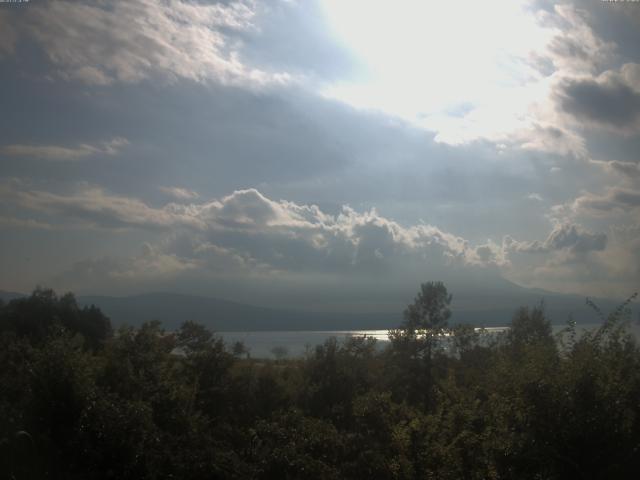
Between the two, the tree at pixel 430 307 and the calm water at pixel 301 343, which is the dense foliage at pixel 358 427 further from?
the tree at pixel 430 307

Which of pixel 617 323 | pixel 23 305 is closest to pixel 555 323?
pixel 617 323

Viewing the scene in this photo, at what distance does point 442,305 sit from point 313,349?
31.7 ft

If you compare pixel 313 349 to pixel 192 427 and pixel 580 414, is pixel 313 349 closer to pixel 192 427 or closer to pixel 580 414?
pixel 192 427

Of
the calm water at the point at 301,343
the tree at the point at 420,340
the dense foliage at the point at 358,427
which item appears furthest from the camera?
the calm water at the point at 301,343

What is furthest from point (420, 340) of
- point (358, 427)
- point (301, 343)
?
point (301, 343)

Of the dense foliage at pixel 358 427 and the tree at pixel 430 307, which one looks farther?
the tree at pixel 430 307

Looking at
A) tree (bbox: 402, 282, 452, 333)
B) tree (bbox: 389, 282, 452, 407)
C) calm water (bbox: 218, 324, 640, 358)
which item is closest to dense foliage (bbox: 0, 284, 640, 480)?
calm water (bbox: 218, 324, 640, 358)

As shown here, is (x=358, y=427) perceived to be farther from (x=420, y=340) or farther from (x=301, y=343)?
(x=301, y=343)

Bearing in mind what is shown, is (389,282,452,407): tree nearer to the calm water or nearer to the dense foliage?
the calm water

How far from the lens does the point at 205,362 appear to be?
3359 centimetres

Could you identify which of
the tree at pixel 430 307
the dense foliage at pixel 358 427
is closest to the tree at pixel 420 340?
the tree at pixel 430 307

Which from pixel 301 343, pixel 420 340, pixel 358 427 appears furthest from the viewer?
pixel 301 343

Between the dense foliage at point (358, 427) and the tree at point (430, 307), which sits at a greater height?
the tree at point (430, 307)

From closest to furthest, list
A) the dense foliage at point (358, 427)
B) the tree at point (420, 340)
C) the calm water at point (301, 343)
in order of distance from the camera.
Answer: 1. the dense foliage at point (358, 427)
2. the tree at point (420, 340)
3. the calm water at point (301, 343)
